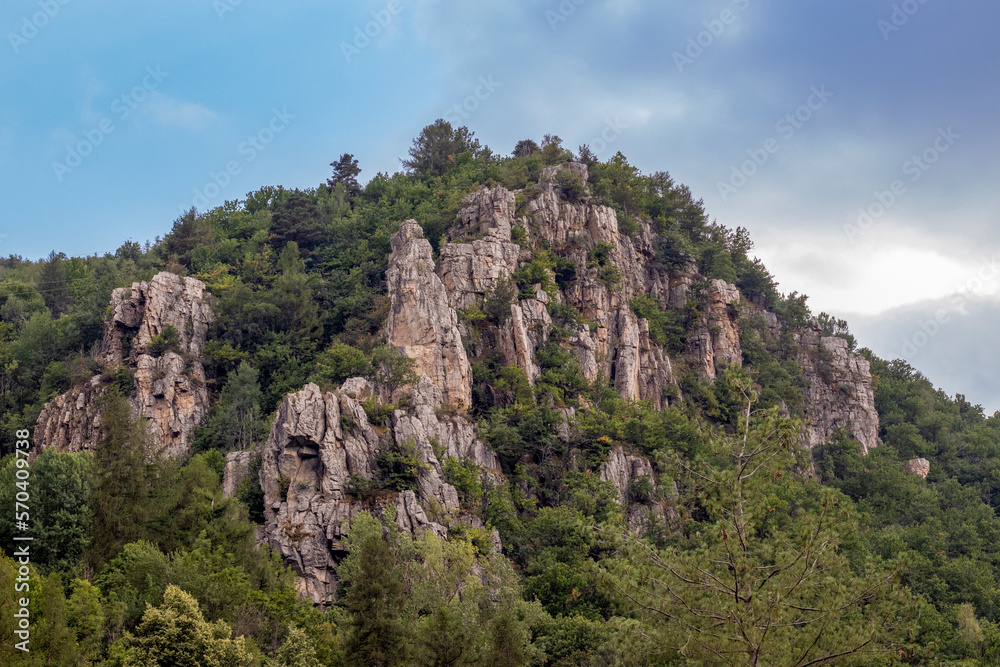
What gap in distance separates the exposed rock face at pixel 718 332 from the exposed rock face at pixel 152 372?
131ft

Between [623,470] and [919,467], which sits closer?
[623,470]

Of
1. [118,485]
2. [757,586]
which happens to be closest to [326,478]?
[118,485]

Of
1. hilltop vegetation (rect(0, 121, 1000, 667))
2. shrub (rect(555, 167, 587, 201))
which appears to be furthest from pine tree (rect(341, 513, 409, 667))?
shrub (rect(555, 167, 587, 201))

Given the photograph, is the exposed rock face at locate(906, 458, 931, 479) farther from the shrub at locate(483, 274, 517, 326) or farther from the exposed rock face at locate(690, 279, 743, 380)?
the shrub at locate(483, 274, 517, 326)

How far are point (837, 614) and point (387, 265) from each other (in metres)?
52.0

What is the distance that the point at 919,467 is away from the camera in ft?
228

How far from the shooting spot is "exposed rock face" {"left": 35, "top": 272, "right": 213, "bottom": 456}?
170ft

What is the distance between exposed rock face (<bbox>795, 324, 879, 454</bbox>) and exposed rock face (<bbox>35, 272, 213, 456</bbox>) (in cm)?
4933

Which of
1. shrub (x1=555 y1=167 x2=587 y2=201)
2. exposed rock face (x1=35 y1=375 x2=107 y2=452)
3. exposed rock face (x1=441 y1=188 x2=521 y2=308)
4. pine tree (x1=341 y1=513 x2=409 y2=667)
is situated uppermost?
shrub (x1=555 y1=167 x2=587 y2=201)

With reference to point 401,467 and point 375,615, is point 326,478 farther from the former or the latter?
point 375,615

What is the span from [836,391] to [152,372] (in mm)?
57837

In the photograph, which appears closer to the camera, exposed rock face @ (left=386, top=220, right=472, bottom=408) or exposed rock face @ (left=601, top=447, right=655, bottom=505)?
exposed rock face @ (left=601, top=447, right=655, bottom=505)

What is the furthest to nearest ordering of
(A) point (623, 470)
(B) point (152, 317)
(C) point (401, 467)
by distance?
1. (B) point (152, 317)
2. (A) point (623, 470)
3. (C) point (401, 467)

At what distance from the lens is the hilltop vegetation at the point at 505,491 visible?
18812mm
